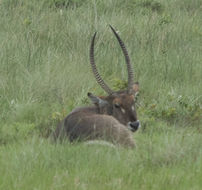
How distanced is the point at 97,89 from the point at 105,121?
6.86 ft

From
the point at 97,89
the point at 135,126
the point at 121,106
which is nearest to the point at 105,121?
the point at 135,126

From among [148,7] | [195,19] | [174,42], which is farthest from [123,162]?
[148,7]

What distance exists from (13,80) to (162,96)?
6.32 feet

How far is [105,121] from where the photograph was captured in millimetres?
5277

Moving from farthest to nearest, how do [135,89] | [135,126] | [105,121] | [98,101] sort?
[135,89]
[98,101]
[135,126]
[105,121]

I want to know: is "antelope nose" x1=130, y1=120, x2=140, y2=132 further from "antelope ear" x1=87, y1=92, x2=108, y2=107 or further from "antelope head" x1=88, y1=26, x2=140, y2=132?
"antelope ear" x1=87, y1=92, x2=108, y2=107

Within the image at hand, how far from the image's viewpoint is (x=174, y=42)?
9.66m

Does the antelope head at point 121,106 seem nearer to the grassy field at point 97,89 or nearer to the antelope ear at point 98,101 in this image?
Result: the antelope ear at point 98,101

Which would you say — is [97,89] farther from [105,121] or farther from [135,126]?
[105,121]

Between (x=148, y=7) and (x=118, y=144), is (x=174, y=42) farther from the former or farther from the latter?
(x=118, y=144)

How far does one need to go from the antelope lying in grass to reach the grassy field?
19 cm

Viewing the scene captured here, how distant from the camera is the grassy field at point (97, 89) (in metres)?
4.30

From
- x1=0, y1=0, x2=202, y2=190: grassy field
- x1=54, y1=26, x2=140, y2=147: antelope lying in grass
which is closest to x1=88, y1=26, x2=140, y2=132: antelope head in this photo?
x1=54, y1=26, x2=140, y2=147: antelope lying in grass

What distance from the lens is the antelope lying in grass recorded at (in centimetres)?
517
